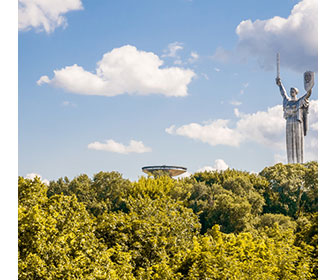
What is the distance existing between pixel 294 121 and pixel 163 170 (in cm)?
1081

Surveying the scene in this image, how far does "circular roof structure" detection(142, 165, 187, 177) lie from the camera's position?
35.9 metres

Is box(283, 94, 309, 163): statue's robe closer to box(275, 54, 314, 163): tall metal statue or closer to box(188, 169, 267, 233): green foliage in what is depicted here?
box(275, 54, 314, 163): tall metal statue

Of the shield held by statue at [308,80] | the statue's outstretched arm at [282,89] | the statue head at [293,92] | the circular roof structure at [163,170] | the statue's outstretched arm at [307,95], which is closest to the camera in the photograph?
the shield held by statue at [308,80]

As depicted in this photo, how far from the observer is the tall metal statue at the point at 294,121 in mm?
36156

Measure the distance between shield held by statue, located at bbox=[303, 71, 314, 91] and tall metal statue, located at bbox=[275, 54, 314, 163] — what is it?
1.92 meters

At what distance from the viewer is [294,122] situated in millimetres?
36688

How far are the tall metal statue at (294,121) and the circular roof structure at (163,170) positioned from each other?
8568mm

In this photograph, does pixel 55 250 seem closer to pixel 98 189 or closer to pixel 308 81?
pixel 98 189

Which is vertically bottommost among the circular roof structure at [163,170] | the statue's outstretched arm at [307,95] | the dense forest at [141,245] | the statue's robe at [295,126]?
the dense forest at [141,245]

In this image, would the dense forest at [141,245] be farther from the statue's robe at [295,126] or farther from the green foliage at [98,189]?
the statue's robe at [295,126]

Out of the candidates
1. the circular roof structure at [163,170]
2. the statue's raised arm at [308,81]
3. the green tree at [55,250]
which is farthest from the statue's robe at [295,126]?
the green tree at [55,250]
